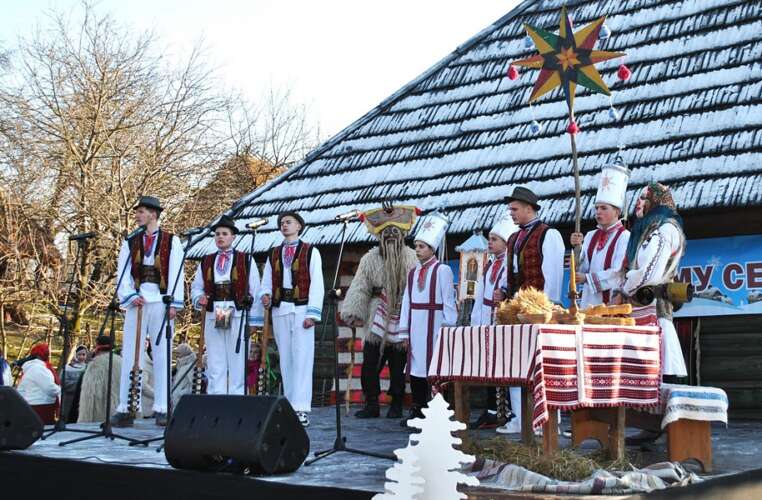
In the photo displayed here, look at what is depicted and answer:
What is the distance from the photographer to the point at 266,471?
563cm

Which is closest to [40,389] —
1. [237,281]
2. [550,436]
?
[237,281]

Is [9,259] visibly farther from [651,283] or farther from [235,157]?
[651,283]

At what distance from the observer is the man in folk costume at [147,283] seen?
8500mm

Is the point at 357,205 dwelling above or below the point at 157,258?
above

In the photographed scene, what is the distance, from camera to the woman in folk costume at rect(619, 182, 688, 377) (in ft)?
20.9

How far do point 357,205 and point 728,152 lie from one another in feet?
14.4

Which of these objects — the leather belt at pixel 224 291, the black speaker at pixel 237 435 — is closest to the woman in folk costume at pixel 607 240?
the black speaker at pixel 237 435

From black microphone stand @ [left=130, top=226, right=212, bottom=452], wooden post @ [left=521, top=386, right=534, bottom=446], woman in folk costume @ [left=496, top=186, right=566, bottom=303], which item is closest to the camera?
wooden post @ [left=521, top=386, right=534, bottom=446]

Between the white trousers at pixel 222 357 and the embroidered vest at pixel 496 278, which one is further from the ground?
the embroidered vest at pixel 496 278

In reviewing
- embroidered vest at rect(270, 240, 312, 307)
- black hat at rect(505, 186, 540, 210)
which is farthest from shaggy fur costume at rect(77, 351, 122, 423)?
black hat at rect(505, 186, 540, 210)

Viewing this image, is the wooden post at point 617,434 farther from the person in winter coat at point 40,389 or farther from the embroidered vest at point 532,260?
the person in winter coat at point 40,389

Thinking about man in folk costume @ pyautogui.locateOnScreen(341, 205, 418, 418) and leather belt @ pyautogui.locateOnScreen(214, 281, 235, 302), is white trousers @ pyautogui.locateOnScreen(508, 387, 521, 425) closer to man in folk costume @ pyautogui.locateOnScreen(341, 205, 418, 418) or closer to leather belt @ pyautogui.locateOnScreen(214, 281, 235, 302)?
man in folk costume @ pyautogui.locateOnScreen(341, 205, 418, 418)

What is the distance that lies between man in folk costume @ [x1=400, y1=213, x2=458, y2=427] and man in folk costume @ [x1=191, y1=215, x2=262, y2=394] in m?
1.39

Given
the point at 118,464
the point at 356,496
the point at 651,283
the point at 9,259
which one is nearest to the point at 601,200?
the point at 651,283
